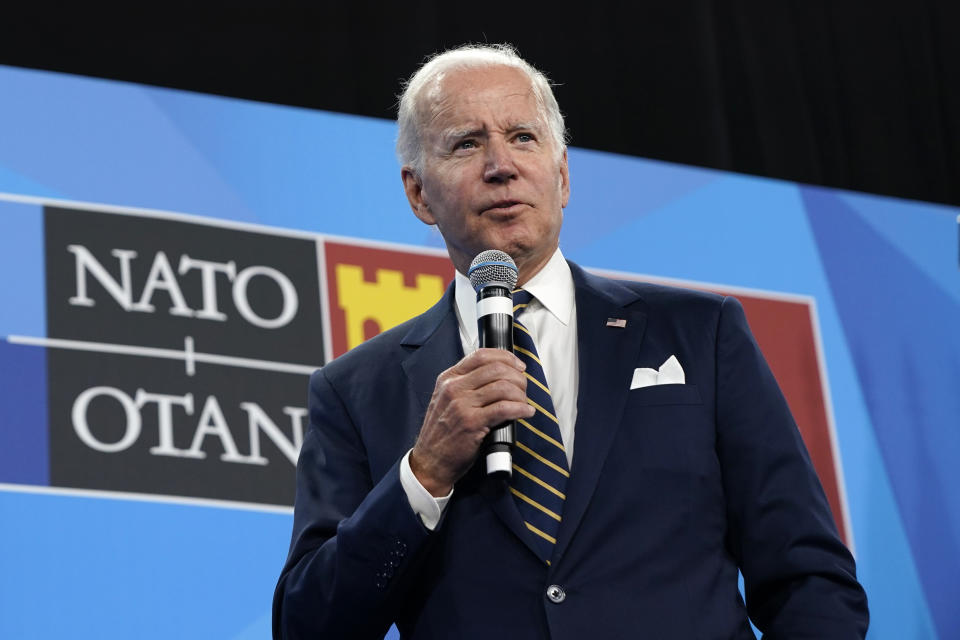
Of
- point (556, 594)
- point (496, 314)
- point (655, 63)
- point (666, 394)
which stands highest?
point (655, 63)

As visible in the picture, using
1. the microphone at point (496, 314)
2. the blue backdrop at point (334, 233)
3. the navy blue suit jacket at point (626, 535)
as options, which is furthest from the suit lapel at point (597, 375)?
the blue backdrop at point (334, 233)

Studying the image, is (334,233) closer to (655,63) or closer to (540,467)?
(655,63)

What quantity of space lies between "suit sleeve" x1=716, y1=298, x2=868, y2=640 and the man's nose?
16.2 inches

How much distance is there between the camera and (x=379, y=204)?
11.3 ft

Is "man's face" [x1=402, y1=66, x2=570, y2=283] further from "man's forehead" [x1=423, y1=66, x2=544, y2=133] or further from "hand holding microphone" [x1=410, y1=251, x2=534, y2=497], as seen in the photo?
"hand holding microphone" [x1=410, y1=251, x2=534, y2=497]

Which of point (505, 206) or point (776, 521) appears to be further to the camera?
point (505, 206)

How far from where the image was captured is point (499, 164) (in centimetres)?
187

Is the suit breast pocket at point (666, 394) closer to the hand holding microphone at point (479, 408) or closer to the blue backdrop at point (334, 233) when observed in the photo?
the hand holding microphone at point (479, 408)

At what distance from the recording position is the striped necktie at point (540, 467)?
1651 millimetres

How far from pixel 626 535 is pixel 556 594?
0.40ft

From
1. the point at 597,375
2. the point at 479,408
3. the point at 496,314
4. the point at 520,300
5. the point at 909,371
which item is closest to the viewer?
the point at 479,408

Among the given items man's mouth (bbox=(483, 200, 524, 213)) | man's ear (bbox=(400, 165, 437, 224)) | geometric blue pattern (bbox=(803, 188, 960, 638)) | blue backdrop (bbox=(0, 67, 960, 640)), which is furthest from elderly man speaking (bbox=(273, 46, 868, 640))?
geometric blue pattern (bbox=(803, 188, 960, 638))

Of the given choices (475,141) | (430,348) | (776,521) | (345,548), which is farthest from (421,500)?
(475,141)

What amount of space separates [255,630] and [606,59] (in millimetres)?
2325
